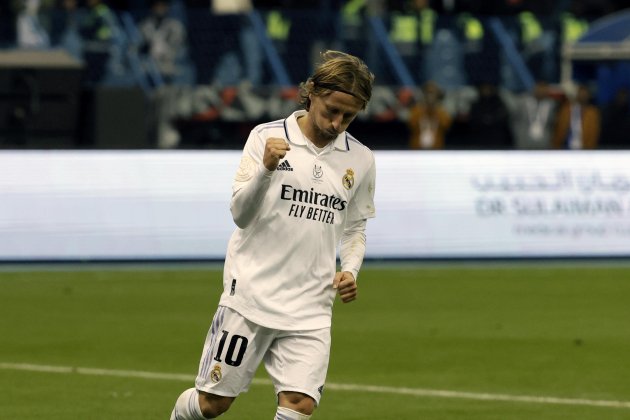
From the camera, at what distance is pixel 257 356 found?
24.9ft

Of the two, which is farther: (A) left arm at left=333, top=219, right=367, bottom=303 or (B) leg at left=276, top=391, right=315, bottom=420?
(A) left arm at left=333, top=219, right=367, bottom=303

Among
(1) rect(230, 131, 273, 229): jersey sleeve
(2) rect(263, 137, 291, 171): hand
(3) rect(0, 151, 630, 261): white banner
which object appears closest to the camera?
(2) rect(263, 137, 291, 171): hand

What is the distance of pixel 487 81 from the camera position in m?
29.2

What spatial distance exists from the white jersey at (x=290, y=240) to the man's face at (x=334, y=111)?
17 centimetres

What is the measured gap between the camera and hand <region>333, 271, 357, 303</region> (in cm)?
743

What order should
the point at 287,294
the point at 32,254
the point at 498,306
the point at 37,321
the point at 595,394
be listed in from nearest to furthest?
the point at 287,294 → the point at 595,394 → the point at 37,321 → the point at 498,306 → the point at 32,254

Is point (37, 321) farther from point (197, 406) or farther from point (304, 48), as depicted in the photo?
point (304, 48)

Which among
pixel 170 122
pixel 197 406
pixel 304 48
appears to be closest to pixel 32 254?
pixel 170 122

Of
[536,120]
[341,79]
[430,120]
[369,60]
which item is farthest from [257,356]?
[369,60]

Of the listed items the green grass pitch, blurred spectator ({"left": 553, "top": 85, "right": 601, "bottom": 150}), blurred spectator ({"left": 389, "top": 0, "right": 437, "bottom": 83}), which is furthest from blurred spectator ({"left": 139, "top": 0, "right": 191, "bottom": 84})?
the green grass pitch

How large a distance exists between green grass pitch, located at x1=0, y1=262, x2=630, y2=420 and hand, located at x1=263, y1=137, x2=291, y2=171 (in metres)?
3.29

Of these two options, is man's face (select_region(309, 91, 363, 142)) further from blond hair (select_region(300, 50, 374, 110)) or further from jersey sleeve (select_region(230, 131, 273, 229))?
jersey sleeve (select_region(230, 131, 273, 229))

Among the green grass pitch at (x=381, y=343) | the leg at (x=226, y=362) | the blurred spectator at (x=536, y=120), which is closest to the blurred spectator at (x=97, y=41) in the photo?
the blurred spectator at (x=536, y=120)

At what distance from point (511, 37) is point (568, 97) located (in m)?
1.96
